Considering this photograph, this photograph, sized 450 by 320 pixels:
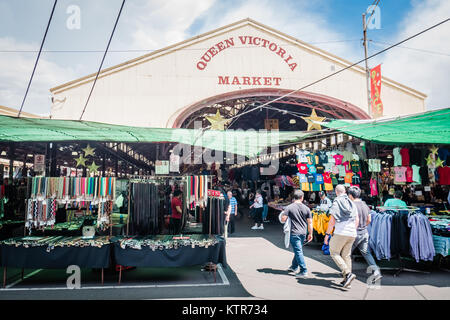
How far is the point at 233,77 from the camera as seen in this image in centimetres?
1298

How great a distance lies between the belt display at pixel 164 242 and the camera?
5.16m

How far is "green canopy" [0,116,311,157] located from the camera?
19.9ft

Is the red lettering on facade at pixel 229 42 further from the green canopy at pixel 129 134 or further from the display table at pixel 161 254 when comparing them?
the display table at pixel 161 254

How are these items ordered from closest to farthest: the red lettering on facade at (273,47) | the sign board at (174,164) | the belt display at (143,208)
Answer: the belt display at (143,208), the sign board at (174,164), the red lettering on facade at (273,47)

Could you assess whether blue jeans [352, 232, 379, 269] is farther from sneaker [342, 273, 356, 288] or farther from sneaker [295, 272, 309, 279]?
sneaker [295, 272, 309, 279]

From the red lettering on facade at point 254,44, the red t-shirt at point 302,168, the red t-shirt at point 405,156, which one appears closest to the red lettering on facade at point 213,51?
the red lettering on facade at point 254,44

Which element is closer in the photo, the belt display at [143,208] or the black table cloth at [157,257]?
the black table cloth at [157,257]

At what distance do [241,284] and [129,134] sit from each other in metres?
4.44

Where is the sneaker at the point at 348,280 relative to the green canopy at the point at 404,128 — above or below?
below

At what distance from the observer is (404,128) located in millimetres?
6230

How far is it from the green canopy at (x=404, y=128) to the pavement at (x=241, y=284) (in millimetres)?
2842

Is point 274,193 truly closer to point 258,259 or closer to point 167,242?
point 258,259

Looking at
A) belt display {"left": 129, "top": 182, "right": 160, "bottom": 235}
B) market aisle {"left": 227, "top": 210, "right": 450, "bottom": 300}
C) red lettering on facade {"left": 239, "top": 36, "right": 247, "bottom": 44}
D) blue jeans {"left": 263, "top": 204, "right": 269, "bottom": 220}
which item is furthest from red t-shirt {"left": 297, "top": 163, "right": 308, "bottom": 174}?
red lettering on facade {"left": 239, "top": 36, "right": 247, "bottom": 44}
